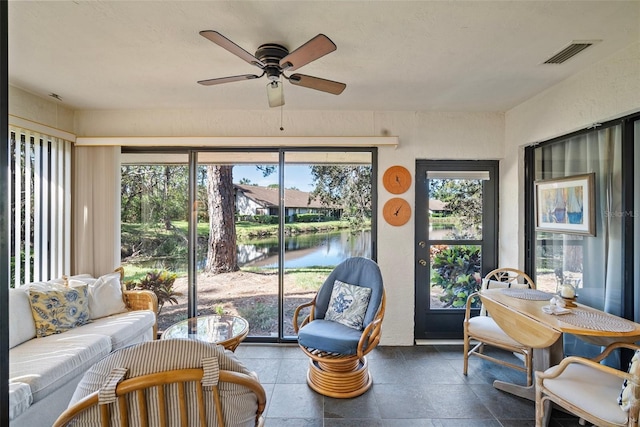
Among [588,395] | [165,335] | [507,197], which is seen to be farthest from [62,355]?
[507,197]

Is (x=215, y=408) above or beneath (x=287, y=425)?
above

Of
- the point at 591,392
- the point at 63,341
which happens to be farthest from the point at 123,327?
the point at 591,392

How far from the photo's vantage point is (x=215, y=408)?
1.03 metres

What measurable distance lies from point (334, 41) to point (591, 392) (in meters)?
2.45

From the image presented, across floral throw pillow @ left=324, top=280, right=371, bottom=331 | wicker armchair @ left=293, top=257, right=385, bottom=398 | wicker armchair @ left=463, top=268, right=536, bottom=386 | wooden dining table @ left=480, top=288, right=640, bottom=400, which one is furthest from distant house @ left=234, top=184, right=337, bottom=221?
wooden dining table @ left=480, top=288, right=640, bottom=400

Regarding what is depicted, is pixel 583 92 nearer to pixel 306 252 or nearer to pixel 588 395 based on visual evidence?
pixel 588 395

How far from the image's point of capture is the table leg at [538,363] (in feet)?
6.78

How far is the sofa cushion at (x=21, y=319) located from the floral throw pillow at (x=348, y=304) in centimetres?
219

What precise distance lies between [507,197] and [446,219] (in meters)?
0.64

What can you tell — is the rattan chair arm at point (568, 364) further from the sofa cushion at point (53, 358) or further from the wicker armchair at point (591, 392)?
the sofa cushion at point (53, 358)

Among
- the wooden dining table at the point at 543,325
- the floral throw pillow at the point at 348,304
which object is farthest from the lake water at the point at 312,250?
the wooden dining table at the point at 543,325

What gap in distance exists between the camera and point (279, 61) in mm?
1785

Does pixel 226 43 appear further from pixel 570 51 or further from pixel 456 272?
pixel 456 272

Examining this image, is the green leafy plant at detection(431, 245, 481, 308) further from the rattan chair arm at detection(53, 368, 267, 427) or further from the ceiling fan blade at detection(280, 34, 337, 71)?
the rattan chair arm at detection(53, 368, 267, 427)
